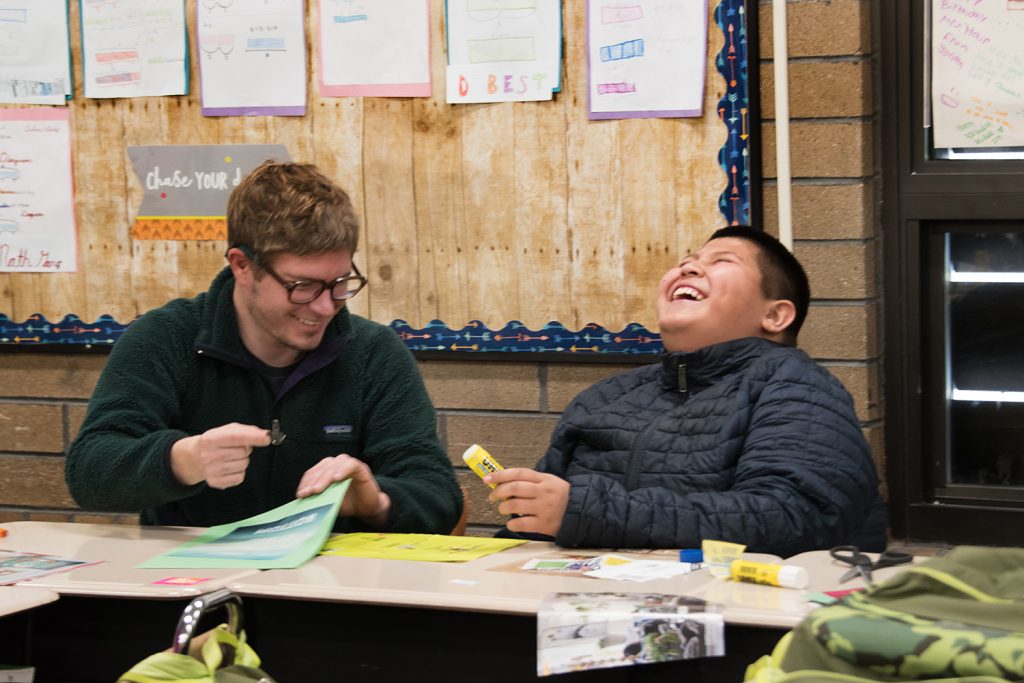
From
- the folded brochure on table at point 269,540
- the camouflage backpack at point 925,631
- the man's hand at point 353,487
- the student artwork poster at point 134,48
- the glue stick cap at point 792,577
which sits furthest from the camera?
the student artwork poster at point 134,48

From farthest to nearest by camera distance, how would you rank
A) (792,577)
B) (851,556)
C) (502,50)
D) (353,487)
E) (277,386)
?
1. (502,50)
2. (277,386)
3. (353,487)
4. (851,556)
5. (792,577)

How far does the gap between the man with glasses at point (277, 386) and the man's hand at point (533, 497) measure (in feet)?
0.97

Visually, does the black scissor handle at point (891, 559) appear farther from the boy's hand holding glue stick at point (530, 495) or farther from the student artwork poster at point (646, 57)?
the student artwork poster at point (646, 57)

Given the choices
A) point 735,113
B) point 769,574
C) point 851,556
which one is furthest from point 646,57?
point 769,574

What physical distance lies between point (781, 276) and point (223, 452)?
109cm

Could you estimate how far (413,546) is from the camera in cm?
217

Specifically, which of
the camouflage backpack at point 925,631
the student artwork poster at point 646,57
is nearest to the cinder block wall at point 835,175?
the student artwork poster at point 646,57

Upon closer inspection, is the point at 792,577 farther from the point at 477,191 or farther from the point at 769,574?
the point at 477,191

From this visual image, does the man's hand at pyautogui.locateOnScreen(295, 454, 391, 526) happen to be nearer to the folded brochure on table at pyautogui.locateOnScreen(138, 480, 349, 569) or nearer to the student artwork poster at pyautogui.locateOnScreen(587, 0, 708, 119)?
the folded brochure on table at pyautogui.locateOnScreen(138, 480, 349, 569)

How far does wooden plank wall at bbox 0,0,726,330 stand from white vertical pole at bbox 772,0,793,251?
155 mm

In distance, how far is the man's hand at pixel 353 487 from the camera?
2242 mm

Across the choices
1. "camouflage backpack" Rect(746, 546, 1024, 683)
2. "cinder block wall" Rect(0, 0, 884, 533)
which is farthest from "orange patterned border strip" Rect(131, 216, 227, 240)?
"camouflage backpack" Rect(746, 546, 1024, 683)

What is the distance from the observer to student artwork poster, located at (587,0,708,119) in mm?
3117

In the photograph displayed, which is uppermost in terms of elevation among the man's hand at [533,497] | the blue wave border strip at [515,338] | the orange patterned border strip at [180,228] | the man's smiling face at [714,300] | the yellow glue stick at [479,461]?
the orange patterned border strip at [180,228]
